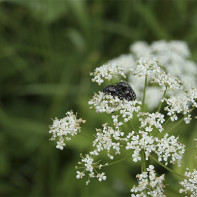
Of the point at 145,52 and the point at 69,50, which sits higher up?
the point at 69,50

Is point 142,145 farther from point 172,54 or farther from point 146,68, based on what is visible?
point 172,54

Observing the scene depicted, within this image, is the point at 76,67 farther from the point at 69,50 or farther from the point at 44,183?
the point at 44,183

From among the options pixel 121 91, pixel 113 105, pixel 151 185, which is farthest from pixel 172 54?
pixel 151 185

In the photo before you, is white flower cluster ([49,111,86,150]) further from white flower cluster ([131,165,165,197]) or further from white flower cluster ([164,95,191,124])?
white flower cluster ([164,95,191,124])

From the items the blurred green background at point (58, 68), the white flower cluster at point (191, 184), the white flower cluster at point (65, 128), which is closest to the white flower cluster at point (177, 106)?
the white flower cluster at point (191, 184)

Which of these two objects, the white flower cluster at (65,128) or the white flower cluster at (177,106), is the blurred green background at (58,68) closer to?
the white flower cluster at (65,128)

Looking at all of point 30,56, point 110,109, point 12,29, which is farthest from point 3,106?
point 110,109
